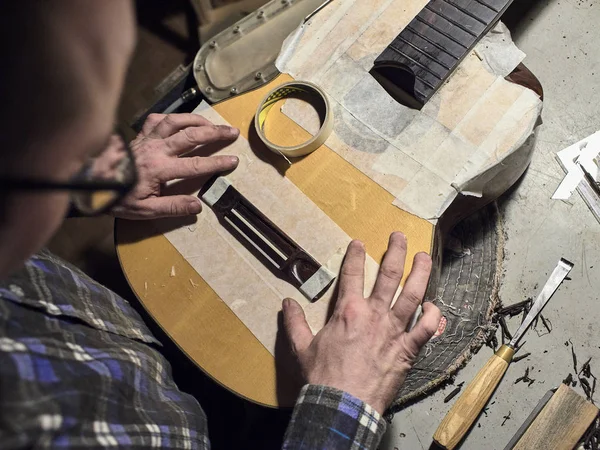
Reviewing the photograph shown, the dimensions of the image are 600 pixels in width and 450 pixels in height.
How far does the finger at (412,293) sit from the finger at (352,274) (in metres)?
0.07

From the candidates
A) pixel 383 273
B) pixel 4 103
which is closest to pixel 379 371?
pixel 383 273

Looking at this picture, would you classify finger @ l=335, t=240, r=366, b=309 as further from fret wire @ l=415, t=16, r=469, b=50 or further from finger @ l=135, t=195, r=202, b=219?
fret wire @ l=415, t=16, r=469, b=50

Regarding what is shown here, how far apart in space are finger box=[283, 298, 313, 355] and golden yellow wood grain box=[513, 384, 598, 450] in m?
0.60

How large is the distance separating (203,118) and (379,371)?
2.05ft

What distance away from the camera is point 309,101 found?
978 millimetres

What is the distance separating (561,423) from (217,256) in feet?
2.73

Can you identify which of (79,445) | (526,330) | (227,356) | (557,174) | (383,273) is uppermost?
(557,174)

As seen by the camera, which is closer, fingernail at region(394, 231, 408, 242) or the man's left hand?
fingernail at region(394, 231, 408, 242)

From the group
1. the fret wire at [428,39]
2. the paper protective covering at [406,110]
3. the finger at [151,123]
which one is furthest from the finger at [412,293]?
the finger at [151,123]

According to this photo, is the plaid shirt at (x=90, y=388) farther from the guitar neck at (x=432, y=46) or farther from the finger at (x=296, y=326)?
the guitar neck at (x=432, y=46)

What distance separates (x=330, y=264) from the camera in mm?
884

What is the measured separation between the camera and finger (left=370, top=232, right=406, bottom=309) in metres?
0.82

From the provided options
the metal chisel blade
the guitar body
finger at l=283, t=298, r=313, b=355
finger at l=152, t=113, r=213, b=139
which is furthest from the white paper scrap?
finger at l=152, t=113, r=213, b=139

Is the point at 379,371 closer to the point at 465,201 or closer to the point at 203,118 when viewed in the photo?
the point at 465,201
